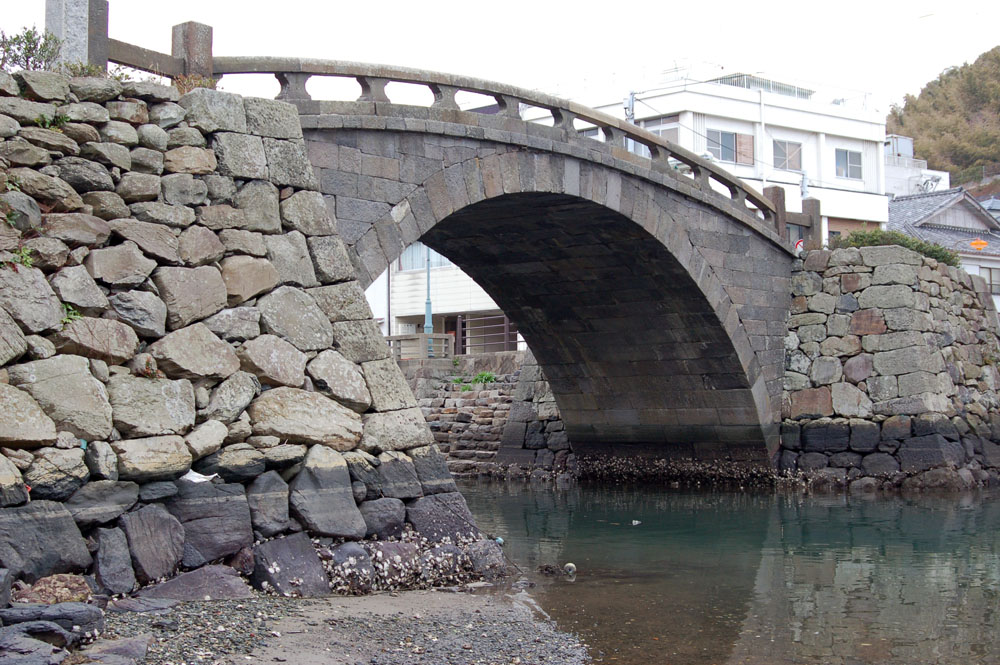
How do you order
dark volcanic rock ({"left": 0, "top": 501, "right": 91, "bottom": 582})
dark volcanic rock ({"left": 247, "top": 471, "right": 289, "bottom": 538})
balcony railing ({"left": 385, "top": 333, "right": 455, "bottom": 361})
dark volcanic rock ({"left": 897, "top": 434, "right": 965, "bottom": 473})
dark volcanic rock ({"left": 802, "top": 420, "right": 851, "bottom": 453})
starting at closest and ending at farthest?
1. dark volcanic rock ({"left": 0, "top": 501, "right": 91, "bottom": 582})
2. dark volcanic rock ({"left": 247, "top": 471, "right": 289, "bottom": 538})
3. dark volcanic rock ({"left": 897, "top": 434, "right": 965, "bottom": 473})
4. dark volcanic rock ({"left": 802, "top": 420, "right": 851, "bottom": 453})
5. balcony railing ({"left": 385, "top": 333, "right": 455, "bottom": 361})

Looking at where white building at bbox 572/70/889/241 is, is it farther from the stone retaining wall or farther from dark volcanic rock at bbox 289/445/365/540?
dark volcanic rock at bbox 289/445/365/540

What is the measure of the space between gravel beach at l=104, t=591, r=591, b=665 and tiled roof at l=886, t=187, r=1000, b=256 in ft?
95.1

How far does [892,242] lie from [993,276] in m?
17.1

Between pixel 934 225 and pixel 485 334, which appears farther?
pixel 934 225

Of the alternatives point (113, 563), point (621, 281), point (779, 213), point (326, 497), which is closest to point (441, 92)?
point (326, 497)

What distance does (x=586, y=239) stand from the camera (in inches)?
674

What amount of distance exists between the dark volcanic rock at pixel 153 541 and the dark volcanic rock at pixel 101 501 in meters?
0.09

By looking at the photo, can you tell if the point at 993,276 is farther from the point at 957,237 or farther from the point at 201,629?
the point at 201,629

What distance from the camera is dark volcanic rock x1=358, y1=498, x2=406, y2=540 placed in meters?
8.83

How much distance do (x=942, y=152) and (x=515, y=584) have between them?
5023cm

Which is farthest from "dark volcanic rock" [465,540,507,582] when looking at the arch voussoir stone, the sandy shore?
the arch voussoir stone

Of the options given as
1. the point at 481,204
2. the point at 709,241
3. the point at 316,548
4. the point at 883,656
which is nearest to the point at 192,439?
the point at 316,548

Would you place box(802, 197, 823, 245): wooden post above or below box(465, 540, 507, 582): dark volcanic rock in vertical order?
above

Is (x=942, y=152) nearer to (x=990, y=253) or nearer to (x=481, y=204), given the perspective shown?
(x=990, y=253)
